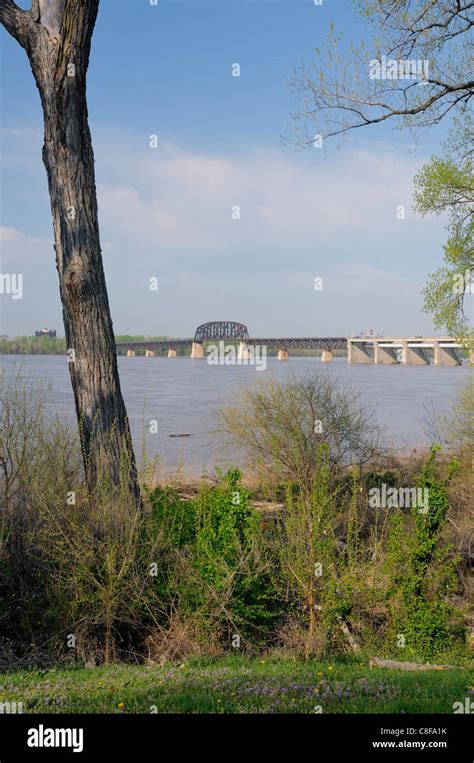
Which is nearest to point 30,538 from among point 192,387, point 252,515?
point 252,515

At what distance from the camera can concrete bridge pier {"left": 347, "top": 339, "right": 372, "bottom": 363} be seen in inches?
3541

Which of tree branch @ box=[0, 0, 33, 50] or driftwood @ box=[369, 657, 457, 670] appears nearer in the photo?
driftwood @ box=[369, 657, 457, 670]

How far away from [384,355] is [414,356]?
3892 millimetres

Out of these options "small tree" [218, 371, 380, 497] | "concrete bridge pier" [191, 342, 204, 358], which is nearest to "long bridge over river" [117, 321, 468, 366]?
"concrete bridge pier" [191, 342, 204, 358]

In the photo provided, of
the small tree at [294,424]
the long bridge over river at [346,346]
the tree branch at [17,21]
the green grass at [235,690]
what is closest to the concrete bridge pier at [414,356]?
the long bridge over river at [346,346]

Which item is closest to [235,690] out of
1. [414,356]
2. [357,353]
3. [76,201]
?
[76,201]

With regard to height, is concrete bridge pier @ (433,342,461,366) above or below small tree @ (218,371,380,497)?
above

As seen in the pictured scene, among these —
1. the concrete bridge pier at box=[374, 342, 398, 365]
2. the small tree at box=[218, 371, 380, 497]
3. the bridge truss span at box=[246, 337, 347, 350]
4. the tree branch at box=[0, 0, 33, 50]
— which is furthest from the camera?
the concrete bridge pier at box=[374, 342, 398, 365]

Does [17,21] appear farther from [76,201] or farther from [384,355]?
[384,355]

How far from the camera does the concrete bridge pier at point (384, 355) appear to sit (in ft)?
326

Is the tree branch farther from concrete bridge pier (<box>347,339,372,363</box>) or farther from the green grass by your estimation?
concrete bridge pier (<box>347,339,372,363</box>)

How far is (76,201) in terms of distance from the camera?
10859mm

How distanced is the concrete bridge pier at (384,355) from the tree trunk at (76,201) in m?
88.5

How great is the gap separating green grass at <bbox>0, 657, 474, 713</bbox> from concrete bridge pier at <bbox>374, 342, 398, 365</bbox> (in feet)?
300
